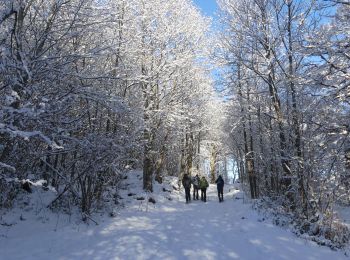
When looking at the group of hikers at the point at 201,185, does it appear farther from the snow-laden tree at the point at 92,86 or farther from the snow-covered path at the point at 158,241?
the snow-covered path at the point at 158,241

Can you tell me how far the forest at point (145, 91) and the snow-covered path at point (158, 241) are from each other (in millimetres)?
1197

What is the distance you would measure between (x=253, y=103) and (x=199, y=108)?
26.4 ft

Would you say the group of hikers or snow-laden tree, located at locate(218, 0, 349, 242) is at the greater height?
snow-laden tree, located at locate(218, 0, 349, 242)

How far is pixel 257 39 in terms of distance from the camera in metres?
15.4

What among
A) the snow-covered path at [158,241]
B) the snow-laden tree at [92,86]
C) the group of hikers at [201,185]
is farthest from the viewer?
the group of hikers at [201,185]

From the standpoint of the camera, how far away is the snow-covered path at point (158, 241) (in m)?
7.68

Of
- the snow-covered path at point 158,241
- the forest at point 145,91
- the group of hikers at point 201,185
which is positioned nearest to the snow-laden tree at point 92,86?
the forest at point 145,91

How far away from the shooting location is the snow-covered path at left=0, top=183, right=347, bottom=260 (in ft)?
25.2

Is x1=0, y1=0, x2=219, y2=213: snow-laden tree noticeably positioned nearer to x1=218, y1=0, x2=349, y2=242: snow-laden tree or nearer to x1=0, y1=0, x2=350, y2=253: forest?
x1=0, y1=0, x2=350, y2=253: forest

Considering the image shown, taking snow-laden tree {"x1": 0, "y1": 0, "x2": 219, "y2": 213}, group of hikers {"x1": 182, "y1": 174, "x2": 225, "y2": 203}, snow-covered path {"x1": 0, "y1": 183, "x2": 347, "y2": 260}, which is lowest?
snow-covered path {"x1": 0, "y1": 183, "x2": 347, "y2": 260}

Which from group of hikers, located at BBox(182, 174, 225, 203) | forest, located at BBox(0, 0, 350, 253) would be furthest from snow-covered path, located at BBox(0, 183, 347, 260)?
group of hikers, located at BBox(182, 174, 225, 203)

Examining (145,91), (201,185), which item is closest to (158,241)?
(145,91)

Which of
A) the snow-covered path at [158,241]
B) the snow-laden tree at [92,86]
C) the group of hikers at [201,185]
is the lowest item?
the snow-covered path at [158,241]

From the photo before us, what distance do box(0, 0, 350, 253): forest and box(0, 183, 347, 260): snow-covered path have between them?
1197 mm
